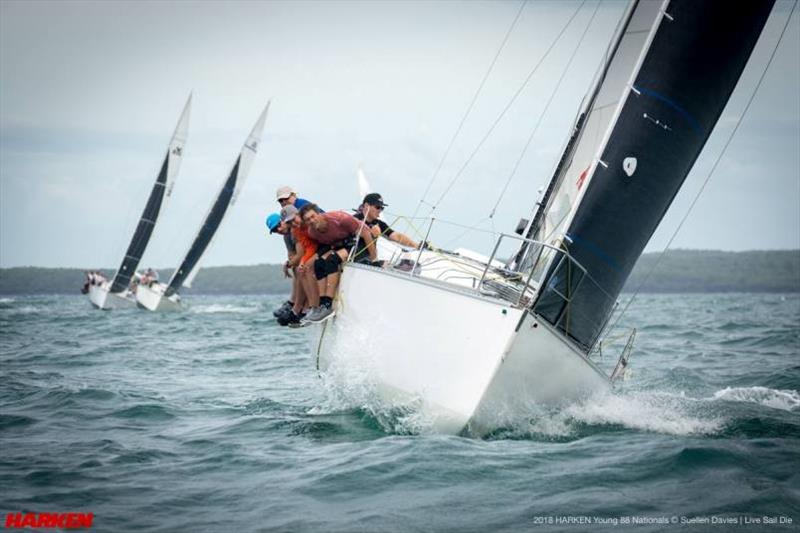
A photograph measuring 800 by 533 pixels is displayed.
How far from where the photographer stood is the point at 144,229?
110ft

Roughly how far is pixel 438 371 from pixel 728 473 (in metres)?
2.34

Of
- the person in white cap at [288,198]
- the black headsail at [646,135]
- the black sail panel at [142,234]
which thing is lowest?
the black sail panel at [142,234]

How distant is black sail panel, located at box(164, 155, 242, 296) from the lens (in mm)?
32438

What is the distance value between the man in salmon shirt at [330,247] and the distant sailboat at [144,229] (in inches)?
1045

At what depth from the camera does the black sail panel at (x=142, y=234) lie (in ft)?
109

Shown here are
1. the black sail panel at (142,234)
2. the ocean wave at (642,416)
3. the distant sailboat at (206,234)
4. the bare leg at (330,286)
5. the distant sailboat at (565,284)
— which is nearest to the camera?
the distant sailboat at (565,284)

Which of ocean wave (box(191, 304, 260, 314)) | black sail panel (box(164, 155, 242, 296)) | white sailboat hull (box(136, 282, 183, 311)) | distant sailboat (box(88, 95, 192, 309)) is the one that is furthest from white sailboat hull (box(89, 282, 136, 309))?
ocean wave (box(191, 304, 260, 314))

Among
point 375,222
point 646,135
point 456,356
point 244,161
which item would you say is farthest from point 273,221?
point 244,161

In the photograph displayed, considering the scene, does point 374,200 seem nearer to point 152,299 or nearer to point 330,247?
point 330,247

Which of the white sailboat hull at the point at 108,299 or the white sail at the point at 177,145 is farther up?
the white sail at the point at 177,145

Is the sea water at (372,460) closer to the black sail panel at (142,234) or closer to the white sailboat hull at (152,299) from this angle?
the white sailboat hull at (152,299)

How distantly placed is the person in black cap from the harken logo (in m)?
4.14

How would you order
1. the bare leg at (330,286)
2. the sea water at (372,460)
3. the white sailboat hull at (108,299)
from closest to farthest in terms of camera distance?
the sea water at (372,460) < the bare leg at (330,286) < the white sailboat hull at (108,299)

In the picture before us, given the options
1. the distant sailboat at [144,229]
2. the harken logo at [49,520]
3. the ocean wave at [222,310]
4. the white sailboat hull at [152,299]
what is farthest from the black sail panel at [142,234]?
the harken logo at [49,520]
